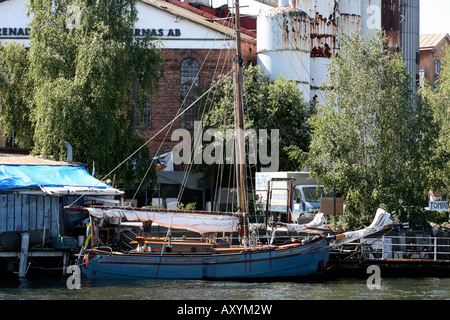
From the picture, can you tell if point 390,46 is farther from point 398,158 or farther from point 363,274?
point 363,274

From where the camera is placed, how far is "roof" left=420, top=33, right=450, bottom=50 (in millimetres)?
79062

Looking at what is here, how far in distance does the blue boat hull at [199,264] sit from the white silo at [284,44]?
1976cm

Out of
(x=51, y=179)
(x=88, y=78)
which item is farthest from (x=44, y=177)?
(x=88, y=78)

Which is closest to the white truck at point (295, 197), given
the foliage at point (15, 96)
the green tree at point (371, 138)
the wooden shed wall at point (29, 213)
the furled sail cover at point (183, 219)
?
the green tree at point (371, 138)

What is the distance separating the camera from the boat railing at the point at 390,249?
28.4m

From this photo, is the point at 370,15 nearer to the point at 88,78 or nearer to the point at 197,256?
the point at 88,78

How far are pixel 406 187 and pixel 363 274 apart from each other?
16.2 ft

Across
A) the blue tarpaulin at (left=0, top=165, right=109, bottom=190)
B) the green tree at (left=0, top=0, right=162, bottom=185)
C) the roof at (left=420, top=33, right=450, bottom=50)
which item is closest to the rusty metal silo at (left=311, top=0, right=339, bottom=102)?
the green tree at (left=0, top=0, right=162, bottom=185)

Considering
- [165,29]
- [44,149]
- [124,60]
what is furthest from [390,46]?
[44,149]

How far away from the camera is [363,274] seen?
92.7 feet

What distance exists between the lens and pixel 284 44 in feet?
145

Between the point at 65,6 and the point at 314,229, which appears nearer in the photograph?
the point at 314,229

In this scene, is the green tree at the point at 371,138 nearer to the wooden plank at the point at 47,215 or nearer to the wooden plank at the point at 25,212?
the wooden plank at the point at 47,215

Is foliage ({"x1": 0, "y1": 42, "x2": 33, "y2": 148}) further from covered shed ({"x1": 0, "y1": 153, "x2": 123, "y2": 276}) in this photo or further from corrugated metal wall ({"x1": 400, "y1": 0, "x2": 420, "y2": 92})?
corrugated metal wall ({"x1": 400, "y1": 0, "x2": 420, "y2": 92})
